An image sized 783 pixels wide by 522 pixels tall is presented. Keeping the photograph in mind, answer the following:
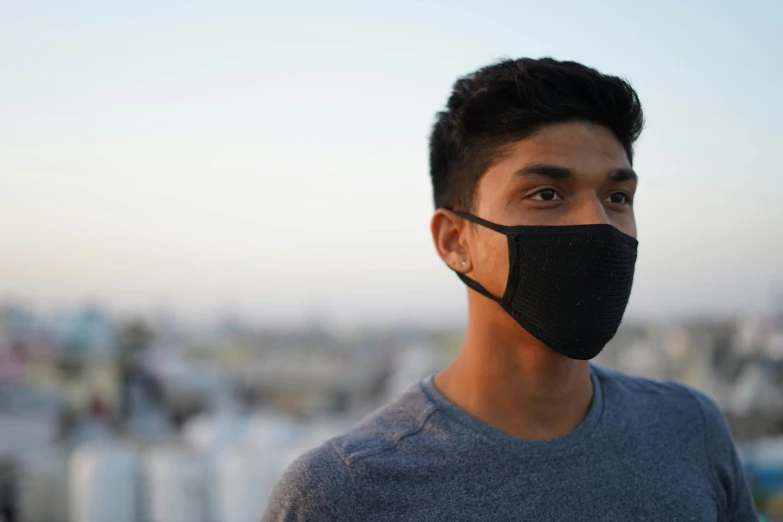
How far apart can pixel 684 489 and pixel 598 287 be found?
0.57m

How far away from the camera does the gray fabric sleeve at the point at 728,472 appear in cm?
179

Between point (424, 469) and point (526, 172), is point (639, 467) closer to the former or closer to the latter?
point (424, 469)

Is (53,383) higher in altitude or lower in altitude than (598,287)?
lower

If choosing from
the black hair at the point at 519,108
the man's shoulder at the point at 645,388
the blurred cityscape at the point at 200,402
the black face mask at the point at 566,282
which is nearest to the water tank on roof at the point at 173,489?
the blurred cityscape at the point at 200,402

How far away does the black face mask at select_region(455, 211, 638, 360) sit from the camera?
1.63 meters

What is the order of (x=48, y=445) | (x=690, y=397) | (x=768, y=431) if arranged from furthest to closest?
1. (x=768, y=431)
2. (x=48, y=445)
3. (x=690, y=397)

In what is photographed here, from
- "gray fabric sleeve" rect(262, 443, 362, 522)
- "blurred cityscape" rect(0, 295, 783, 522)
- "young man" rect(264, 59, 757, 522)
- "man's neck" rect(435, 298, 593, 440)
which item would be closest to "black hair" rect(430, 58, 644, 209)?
"young man" rect(264, 59, 757, 522)

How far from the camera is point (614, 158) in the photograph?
5.47 feet

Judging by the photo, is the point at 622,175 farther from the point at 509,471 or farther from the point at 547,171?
the point at 509,471

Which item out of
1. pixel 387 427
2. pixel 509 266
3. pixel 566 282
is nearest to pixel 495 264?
pixel 509 266

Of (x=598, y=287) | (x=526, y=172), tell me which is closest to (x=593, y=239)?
(x=598, y=287)

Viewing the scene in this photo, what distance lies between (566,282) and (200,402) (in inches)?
571

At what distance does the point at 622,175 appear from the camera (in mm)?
1649

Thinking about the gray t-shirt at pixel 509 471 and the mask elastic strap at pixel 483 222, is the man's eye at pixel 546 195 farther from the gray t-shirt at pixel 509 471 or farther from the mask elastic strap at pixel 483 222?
the gray t-shirt at pixel 509 471
